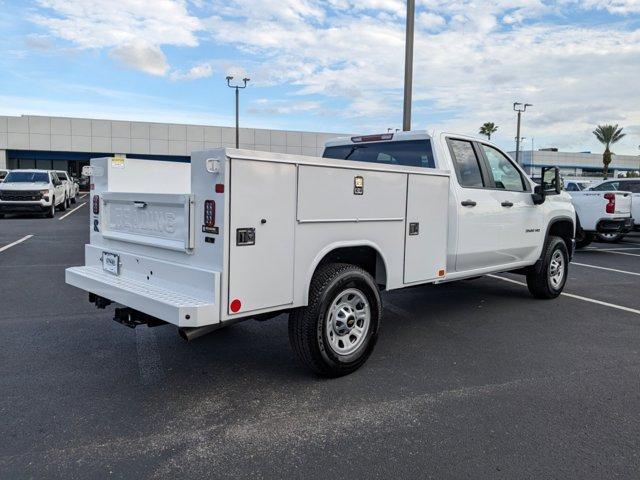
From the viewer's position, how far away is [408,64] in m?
12.1

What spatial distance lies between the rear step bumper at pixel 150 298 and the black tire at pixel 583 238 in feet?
41.6

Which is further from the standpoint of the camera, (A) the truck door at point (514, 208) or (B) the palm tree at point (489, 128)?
(B) the palm tree at point (489, 128)

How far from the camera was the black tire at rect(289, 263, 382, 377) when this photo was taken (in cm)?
427

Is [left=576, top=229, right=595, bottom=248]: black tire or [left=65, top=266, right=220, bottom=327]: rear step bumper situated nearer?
[left=65, top=266, right=220, bottom=327]: rear step bumper

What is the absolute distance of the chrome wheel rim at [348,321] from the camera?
14.7ft

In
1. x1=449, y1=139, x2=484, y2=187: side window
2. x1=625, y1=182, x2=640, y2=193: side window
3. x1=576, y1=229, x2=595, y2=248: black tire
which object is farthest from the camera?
x1=625, y1=182, x2=640, y2=193: side window

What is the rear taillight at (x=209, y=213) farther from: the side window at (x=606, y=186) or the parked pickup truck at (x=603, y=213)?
the side window at (x=606, y=186)

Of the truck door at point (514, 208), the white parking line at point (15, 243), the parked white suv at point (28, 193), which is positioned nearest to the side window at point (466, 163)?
the truck door at point (514, 208)

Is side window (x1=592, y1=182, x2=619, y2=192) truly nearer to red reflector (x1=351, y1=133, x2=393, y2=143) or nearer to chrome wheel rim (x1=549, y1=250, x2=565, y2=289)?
chrome wheel rim (x1=549, y1=250, x2=565, y2=289)

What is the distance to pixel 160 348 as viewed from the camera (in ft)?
17.6

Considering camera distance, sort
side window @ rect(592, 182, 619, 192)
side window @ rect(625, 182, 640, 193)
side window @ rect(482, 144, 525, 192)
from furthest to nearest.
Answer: side window @ rect(592, 182, 619, 192) < side window @ rect(625, 182, 640, 193) < side window @ rect(482, 144, 525, 192)

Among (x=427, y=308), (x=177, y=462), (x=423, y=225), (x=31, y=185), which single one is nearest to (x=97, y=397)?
(x=177, y=462)

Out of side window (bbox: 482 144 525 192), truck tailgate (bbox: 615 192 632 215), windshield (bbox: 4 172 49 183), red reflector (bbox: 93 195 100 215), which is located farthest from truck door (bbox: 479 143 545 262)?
windshield (bbox: 4 172 49 183)

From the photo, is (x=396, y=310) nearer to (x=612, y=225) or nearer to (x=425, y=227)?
(x=425, y=227)
